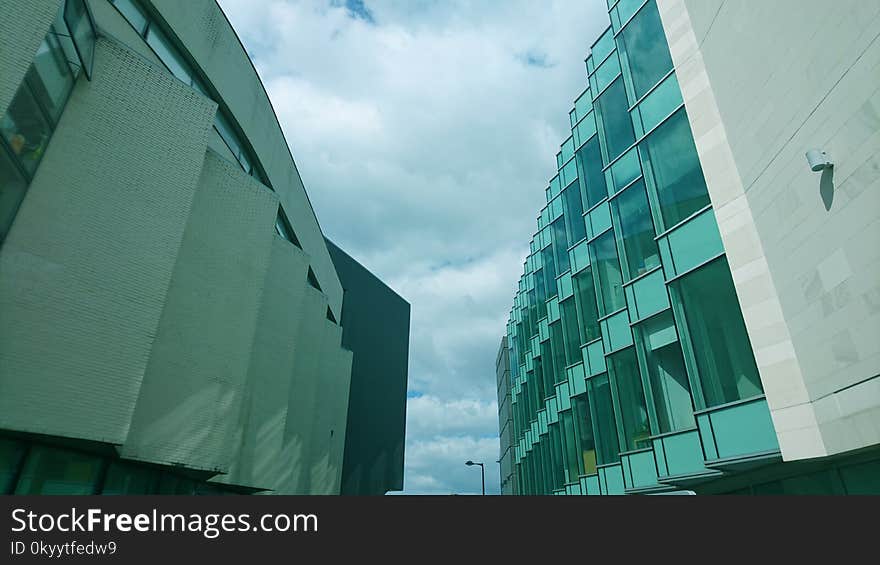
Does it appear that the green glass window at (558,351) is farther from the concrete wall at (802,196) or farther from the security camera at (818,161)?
the security camera at (818,161)

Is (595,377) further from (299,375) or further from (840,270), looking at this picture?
(299,375)

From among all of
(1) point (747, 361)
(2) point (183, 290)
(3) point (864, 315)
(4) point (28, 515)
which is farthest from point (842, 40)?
(2) point (183, 290)

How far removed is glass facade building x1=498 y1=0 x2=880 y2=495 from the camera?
436 inches

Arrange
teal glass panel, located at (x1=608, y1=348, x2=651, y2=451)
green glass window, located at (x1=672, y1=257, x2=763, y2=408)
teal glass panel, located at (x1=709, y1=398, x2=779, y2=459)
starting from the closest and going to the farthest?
teal glass panel, located at (x1=709, y1=398, x2=779, y2=459) → green glass window, located at (x1=672, y1=257, x2=763, y2=408) → teal glass panel, located at (x1=608, y1=348, x2=651, y2=451)

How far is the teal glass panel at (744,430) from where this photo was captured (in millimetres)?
10328

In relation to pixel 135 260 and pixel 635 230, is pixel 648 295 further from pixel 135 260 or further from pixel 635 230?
pixel 135 260

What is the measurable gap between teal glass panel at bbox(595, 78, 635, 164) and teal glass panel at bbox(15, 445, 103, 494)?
1747 cm

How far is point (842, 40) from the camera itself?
8.64 meters

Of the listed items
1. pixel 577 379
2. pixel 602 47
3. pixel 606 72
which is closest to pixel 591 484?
pixel 577 379

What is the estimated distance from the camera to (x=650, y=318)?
1462 cm

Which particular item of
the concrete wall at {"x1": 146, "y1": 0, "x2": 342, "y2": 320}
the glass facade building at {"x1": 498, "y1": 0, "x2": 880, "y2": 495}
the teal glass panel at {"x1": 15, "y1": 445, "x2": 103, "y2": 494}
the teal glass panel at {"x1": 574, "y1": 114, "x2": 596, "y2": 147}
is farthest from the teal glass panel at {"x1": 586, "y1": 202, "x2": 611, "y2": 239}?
the teal glass panel at {"x1": 15, "y1": 445, "x2": 103, "y2": 494}

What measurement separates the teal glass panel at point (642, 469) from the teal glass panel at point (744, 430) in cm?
413

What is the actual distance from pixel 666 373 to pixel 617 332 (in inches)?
145

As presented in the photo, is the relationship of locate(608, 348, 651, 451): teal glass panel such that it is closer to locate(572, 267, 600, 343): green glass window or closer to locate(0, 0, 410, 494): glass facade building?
locate(572, 267, 600, 343): green glass window
